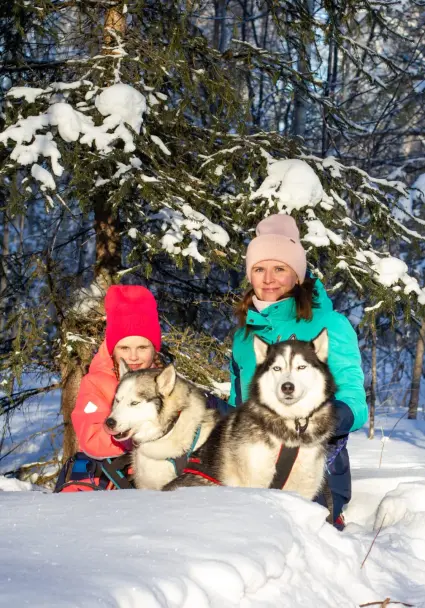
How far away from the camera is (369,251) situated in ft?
19.7

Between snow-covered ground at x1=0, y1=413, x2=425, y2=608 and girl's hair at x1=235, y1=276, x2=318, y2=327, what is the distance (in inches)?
52.5

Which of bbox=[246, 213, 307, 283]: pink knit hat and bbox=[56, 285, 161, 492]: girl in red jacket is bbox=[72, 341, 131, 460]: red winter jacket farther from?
bbox=[246, 213, 307, 283]: pink knit hat

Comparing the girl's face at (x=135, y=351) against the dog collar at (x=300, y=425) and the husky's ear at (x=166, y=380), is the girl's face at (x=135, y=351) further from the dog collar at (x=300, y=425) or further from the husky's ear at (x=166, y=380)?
the dog collar at (x=300, y=425)

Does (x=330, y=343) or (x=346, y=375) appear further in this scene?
(x=330, y=343)

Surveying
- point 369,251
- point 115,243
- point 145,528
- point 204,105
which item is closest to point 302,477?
point 145,528

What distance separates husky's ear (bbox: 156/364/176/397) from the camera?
3957mm

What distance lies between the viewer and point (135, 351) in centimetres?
447

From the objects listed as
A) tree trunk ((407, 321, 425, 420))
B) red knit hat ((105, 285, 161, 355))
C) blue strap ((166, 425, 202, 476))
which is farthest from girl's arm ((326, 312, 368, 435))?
tree trunk ((407, 321, 425, 420))

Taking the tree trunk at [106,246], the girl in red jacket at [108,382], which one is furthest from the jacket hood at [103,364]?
the tree trunk at [106,246]

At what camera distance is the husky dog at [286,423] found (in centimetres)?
340

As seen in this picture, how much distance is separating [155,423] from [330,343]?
1.22 metres

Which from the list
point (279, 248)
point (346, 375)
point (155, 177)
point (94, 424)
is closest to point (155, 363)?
point (94, 424)

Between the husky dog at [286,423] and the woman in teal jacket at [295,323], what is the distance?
0.52 feet

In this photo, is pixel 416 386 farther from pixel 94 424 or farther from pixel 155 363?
pixel 94 424
